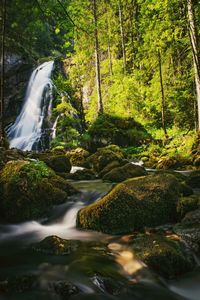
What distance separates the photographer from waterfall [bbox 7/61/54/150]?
23.3 meters

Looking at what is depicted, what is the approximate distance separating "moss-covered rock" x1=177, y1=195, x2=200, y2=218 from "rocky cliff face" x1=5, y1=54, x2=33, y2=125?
23.4 meters

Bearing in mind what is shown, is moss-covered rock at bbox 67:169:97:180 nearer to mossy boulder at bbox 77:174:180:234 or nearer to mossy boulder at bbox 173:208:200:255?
mossy boulder at bbox 77:174:180:234

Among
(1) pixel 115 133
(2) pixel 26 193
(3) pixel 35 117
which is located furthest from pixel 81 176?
(3) pixel 35 117

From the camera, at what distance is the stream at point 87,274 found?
167 inches

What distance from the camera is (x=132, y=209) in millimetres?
6523

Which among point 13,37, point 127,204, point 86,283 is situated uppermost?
point 13,37

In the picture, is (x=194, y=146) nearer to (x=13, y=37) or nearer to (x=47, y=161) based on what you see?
(x=47, y=161)

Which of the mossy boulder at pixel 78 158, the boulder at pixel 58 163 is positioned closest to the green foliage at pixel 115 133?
the mossy boulder at pixel 78 158

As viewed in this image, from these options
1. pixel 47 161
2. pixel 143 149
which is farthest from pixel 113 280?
pixel 143 149

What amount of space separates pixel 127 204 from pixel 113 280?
219 centimetres

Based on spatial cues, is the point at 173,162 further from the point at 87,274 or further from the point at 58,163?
the point at 87,274

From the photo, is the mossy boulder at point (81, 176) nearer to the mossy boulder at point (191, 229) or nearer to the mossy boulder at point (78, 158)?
the mossy boulder at point (78, 158)

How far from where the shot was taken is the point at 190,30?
43.8 feet

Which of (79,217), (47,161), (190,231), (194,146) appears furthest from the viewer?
(194,146)
